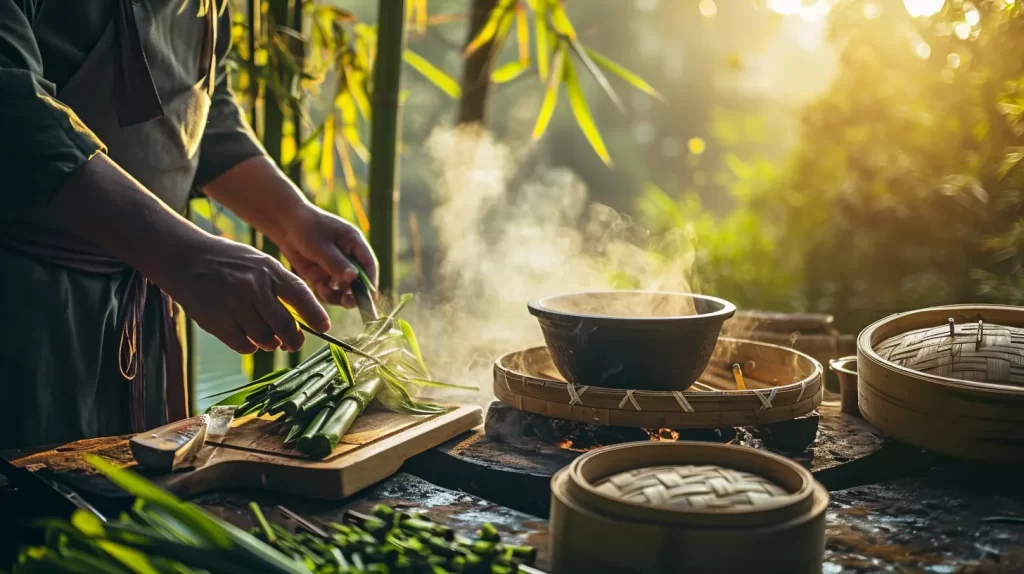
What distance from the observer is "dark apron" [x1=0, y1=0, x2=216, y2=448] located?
2.12 m

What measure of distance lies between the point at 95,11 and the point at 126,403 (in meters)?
1.13

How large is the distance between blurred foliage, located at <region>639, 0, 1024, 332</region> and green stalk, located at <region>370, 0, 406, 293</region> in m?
2.15

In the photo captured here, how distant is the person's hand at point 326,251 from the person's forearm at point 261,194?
0.05 metres

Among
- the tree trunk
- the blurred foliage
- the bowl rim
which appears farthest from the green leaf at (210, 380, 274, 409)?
the blurred foliage

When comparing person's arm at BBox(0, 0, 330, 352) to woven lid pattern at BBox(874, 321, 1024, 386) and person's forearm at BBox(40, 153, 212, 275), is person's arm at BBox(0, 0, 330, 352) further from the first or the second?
woven lid pattern at BBox(874, 321, 1024, 386)

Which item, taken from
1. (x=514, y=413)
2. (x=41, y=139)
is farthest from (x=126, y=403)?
(x=514, y=413)

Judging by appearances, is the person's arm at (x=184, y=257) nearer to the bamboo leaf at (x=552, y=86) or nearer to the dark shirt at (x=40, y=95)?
the dark shirt at (x=40, y=95)

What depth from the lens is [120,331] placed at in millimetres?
2355

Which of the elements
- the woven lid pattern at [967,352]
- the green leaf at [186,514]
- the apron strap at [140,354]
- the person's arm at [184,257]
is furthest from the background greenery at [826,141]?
the green leaf at [186,514]

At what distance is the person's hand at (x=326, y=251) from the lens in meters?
2.46

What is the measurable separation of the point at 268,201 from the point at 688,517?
190cm

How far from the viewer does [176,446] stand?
5.53 feet

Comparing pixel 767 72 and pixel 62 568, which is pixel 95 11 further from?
pixel 767 72

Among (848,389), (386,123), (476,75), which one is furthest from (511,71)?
(848,389)
